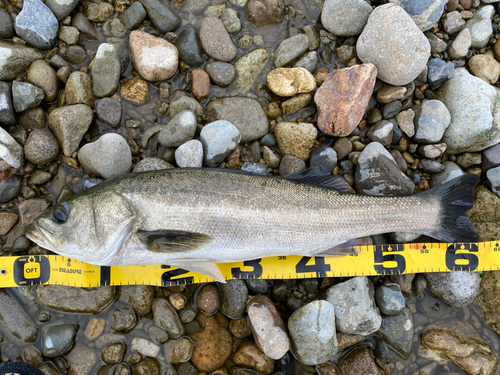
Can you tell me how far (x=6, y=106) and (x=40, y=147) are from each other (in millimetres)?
637

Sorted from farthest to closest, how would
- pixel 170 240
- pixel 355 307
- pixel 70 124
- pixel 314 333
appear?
pixel 70 124 < pixel 355 307 < pixel 314 333 < pixel 170 240

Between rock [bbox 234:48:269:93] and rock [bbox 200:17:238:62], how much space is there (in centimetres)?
21

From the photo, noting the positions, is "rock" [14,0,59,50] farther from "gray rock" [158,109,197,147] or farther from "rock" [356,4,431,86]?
"rock" [356,4,431,86]

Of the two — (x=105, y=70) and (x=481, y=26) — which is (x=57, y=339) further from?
(x=481, y=26)

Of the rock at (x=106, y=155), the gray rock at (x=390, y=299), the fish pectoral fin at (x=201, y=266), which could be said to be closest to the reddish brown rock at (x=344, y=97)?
the gray rock at (x=390, y=299)

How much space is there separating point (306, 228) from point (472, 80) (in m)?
3.11

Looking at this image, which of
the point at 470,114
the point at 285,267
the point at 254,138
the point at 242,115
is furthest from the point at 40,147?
the point at 470,114

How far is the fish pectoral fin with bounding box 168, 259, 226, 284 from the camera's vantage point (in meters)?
3.31

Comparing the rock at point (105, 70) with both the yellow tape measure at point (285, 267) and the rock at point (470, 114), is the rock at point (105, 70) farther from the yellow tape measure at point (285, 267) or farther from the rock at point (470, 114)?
the rock at point (470, 114)

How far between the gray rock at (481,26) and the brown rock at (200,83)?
3746 mm

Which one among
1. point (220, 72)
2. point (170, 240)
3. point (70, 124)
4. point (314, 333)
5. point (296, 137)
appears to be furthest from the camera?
point (220, 72)

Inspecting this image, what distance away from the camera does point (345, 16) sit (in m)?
4.00

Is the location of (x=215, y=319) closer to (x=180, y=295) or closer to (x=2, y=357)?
(x=180, y=295)

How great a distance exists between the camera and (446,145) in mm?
4070
